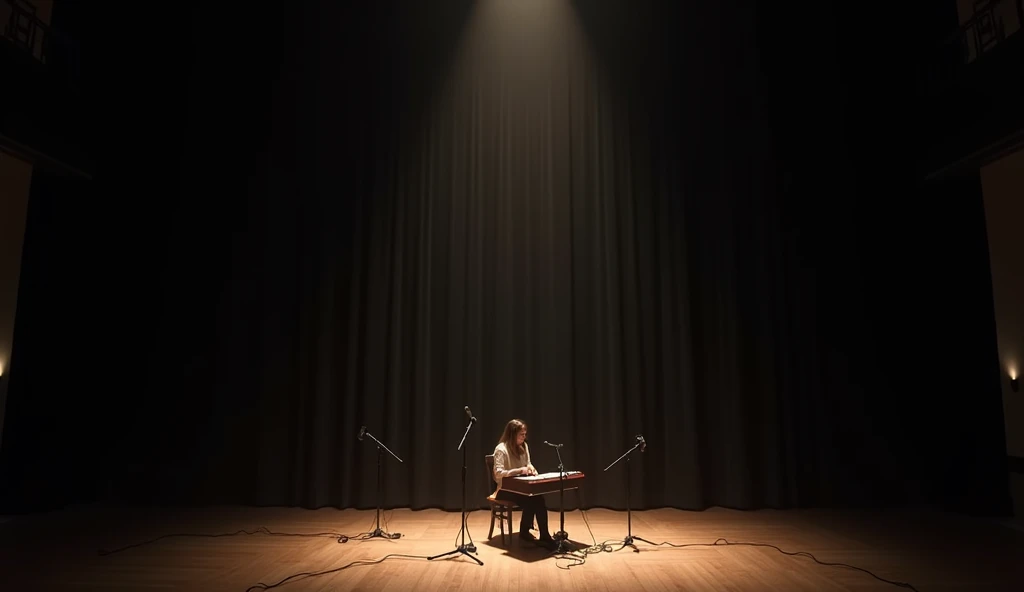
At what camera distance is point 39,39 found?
6.08 m

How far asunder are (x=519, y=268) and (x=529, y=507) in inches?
101

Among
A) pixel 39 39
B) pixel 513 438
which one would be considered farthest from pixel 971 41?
pixel 39 39

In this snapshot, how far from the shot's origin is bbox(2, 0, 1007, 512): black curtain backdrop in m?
5.95

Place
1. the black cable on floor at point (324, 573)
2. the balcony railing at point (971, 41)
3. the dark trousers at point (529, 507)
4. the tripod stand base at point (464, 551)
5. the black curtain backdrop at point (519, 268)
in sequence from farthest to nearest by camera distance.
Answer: the black curtain backdrop at point (519, 268) → the balcony railing at point (971, 41) → the dark trousers at point (529, 507) → the tripod stand base at point (464, 551) → the black cable on floor at point (324, 573)

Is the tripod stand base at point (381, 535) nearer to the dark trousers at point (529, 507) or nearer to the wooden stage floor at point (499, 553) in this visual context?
the wooden stage floor at point (499, 553)

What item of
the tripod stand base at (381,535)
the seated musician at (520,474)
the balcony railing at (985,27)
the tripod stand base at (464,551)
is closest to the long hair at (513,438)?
the seated musician at (520,474)

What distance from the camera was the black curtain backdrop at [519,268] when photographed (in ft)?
19.5

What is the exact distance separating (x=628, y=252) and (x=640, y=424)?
5.76 ft

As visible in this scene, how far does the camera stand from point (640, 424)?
5.96 meters

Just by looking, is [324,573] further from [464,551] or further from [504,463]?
[504,463]

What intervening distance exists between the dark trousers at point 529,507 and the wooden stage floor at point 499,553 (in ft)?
0.49

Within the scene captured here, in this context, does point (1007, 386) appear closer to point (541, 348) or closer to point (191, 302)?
point (541, 348)

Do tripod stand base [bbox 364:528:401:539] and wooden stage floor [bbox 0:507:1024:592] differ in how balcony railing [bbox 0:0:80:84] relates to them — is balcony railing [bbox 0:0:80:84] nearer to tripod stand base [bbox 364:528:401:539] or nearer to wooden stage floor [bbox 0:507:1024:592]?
wooden stage floor [bbox 0:507:1024:592]

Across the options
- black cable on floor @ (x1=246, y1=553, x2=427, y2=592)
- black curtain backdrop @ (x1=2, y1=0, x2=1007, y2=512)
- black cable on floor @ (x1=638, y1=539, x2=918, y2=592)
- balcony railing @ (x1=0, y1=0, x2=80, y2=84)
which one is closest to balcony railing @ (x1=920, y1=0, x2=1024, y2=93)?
black curtain backdrop @ (x1=2, y1=0, x2=1007, y2=512)
